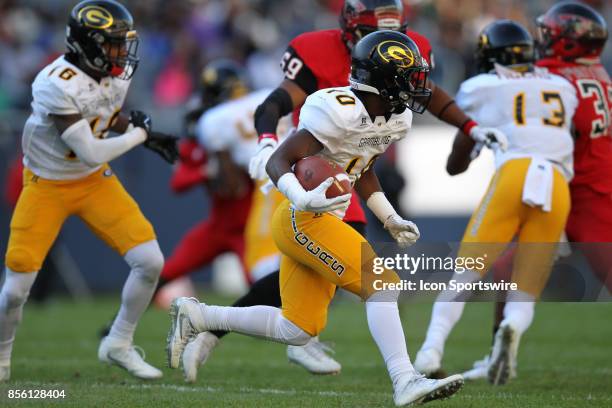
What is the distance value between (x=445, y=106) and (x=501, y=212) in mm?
654

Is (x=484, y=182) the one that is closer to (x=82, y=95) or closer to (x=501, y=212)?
(x=501, y=212)

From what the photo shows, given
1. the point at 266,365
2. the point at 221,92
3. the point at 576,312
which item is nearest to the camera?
the point at 266,365

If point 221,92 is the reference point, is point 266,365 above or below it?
below

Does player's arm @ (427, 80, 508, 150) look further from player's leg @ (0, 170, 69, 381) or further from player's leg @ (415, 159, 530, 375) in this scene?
player's leg @ (0, 170, 69, 381)

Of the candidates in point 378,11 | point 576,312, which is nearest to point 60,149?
point 378,11

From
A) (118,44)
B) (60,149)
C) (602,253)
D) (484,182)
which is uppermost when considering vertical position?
(118,44)

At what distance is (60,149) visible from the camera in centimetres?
551

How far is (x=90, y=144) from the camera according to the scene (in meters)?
5.34

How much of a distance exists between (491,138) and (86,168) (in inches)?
82.6

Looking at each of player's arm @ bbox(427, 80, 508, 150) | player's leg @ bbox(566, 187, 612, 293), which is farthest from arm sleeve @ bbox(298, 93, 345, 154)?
player's leg @ bbox(566, 187, 612, 293)

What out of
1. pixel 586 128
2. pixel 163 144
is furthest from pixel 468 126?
pixel 163 144

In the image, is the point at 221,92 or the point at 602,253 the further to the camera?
the point at 221,92

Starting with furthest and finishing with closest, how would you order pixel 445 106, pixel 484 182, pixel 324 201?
pixel 484 182 → pixel 445 106 → pixel 324 201

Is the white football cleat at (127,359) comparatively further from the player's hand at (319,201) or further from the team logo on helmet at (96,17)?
the player's hand at (319,201)
